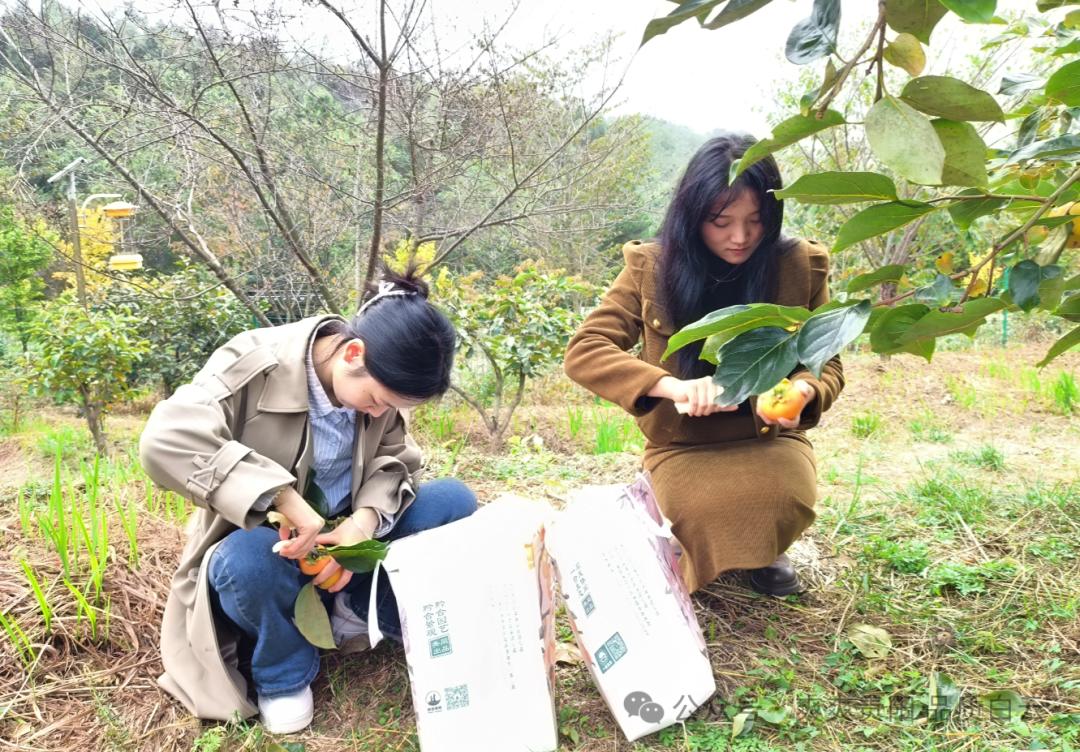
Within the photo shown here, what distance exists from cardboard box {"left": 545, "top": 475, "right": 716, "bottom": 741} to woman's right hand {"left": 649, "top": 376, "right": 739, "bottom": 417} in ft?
0.91

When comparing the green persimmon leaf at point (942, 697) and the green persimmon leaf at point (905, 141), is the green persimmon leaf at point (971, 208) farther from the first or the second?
the green persimmon leaf at point (942, 697)

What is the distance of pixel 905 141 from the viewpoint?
58 centimetres

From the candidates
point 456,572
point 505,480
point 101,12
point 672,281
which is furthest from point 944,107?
point 101,12

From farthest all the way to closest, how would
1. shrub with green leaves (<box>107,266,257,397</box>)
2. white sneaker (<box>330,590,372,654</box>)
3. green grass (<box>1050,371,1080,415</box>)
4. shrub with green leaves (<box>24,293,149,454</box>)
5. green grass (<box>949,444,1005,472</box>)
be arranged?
shrub with green leaves (<box>107,266,257,397</box>), shrub with green leaves (<box>24,293,149,454</box>), green grass (<box>1050,371,1080,415</box>), green grass (<box>949,444,1005,472</box>), white sneaker (<box>330,590,372,654</box>)

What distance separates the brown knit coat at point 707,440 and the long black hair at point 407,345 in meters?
0.47

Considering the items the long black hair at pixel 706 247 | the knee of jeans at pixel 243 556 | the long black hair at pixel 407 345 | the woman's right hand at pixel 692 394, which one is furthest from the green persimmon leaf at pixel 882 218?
the knee of jeans at pixel 243 556

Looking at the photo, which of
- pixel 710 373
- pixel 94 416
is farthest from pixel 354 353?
pixel 94 416

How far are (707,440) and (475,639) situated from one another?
83 cm

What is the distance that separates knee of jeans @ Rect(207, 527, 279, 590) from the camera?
4.60 feet

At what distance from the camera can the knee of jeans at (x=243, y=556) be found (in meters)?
1.40

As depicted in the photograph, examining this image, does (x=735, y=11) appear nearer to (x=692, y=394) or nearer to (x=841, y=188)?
(x=841, y=188)

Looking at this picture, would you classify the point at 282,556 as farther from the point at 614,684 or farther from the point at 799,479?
the point at 799,479

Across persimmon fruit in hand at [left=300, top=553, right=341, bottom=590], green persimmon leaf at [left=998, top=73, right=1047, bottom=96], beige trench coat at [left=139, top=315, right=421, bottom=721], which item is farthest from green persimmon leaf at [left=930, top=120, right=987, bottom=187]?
persimmon fruit in hand at [left=300, top=553, right=341, bottom=590]

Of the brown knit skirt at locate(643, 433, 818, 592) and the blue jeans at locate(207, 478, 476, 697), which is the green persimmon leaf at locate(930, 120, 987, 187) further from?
the blue jeans at locate(207, 478, 476, 697)
